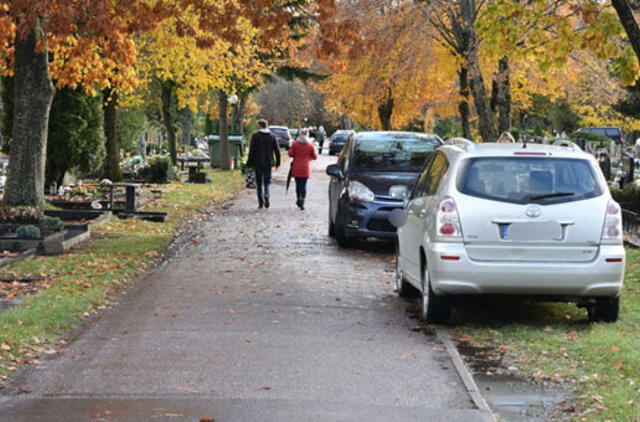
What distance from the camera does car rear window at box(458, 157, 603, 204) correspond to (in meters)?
9.31

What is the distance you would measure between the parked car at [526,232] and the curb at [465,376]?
0.41m

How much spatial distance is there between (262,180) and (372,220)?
8093mm

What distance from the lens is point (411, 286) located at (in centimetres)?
1134

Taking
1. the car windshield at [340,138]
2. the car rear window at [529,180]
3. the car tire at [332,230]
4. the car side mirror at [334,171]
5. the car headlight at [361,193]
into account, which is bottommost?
the car tire at [332,230]

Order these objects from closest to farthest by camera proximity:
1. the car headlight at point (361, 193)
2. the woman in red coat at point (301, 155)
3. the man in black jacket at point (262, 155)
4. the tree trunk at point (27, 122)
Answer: the car headlight at point (361, 193)
the tree trunk at point (27, 122)
the woman in red coat at point (301, 155)
the man in black jacket at point (262, 155)

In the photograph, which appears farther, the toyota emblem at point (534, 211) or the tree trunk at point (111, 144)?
Answer: the tree trunk at point (111, 144)

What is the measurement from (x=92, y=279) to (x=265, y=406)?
6009mm

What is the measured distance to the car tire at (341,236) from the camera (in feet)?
52.3

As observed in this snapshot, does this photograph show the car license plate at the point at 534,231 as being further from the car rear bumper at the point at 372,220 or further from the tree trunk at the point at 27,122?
the tree trunk at the point at 27,122

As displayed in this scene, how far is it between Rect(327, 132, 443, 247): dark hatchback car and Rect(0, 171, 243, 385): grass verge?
8.98 ft

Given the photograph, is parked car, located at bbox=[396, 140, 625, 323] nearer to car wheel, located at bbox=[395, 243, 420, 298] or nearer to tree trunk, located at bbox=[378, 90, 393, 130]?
car wheel, located at bbox=[395, 243, 420, 298]

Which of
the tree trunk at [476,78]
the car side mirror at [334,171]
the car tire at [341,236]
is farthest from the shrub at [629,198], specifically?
the car tire at [341,236]

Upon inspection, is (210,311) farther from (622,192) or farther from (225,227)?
(622,192)

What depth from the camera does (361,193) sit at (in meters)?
15.7
